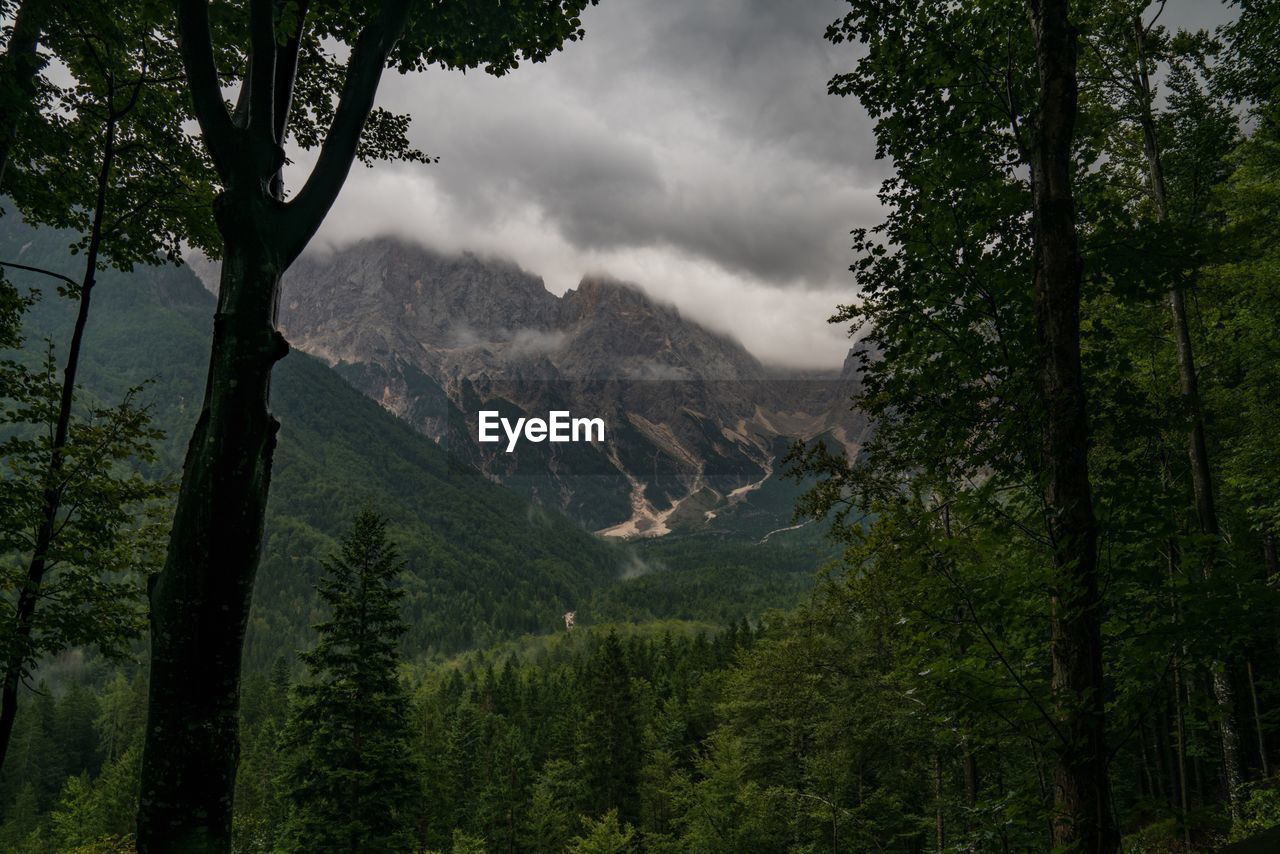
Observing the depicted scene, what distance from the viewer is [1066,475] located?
16.2 ft

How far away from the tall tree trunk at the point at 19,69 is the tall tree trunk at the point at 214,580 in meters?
4.93

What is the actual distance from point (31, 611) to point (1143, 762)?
99.7ft

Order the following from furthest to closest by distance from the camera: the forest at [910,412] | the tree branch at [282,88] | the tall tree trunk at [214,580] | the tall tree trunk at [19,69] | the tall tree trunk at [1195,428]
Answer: the tall tree trunk at [1195,428] < the tall tree trunk at [19,69] < the tree branch at [282,88] < the forest at [910,412] < the tall tree trunk at [214,580]

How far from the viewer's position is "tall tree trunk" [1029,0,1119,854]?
15.1 feet

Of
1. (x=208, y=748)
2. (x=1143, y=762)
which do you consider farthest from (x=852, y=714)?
(x=208, y=748)

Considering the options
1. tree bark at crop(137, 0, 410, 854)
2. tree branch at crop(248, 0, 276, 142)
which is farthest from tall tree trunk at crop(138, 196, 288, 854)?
tree branch at crop(248, 0, 276, 142)

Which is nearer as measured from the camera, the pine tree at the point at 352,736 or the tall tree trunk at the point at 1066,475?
the tall tree trunk at the point at 1066,475

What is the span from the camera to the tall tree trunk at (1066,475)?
4.59m

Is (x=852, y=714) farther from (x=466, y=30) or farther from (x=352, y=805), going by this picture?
(x=466, y=30)

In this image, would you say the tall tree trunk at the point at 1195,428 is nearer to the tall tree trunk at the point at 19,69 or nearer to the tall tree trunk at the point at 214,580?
the tall tree trunk at the point at 214,580

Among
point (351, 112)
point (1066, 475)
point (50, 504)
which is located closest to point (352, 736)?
point (50, 504)

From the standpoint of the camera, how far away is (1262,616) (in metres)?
4.24

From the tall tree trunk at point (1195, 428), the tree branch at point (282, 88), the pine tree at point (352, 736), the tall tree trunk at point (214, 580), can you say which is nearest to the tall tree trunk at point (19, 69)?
the tree branch at point (282, 88)

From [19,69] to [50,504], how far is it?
5688 mm
